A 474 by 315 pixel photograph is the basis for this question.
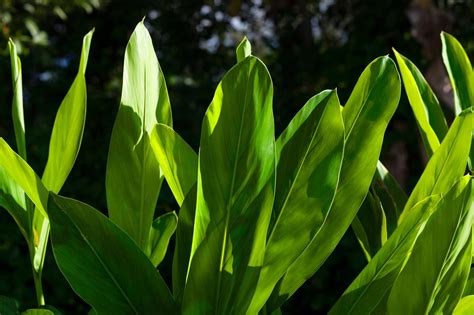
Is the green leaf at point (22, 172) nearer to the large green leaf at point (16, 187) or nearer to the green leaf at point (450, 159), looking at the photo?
the large green leaf at point (16, 187)

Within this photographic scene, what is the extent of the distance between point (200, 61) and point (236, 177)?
4545mm

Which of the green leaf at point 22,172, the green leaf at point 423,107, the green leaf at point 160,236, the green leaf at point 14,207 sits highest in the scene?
the green leaf at point 423,107

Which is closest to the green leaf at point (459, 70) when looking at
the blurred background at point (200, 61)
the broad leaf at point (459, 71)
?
the broad leaf at point (459, 71)

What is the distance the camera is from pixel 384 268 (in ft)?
2.84

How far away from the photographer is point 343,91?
4.26m

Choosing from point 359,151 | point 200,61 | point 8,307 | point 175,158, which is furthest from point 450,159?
point 200,61

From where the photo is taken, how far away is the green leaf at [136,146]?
94cm

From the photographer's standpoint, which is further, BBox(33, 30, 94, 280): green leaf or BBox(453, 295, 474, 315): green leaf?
BBox(33, 30, 94, 280): green leaf

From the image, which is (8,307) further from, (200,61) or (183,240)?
(200,61)

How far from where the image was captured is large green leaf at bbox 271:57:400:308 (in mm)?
870

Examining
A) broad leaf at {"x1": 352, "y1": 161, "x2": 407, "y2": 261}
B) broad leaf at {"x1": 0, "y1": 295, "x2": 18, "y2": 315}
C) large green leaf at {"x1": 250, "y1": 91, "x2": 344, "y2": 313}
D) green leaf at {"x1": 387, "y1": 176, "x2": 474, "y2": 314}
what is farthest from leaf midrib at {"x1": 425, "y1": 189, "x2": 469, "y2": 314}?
broad leaf at {"x1": 0, "y1": 295, "x2": 18, "y2": 315}

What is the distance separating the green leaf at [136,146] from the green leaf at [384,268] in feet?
0.94

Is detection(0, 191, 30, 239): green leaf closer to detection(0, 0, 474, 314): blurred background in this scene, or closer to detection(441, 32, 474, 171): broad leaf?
detection(441, 32, 474, 171): broad leaf

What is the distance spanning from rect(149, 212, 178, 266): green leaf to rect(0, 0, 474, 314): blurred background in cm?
204
